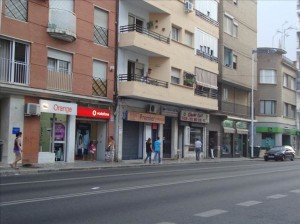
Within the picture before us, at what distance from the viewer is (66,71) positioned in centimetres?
2539

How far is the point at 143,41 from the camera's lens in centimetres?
2966

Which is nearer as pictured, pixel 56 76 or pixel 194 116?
pixel 56 76

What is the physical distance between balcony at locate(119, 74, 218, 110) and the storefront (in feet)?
6.85

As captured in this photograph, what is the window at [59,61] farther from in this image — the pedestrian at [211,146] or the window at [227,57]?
the window at [227,57]

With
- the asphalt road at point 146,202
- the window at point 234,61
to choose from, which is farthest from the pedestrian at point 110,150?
the window at point 234,61

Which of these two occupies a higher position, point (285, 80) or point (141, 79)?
point (285, 80)

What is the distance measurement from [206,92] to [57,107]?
17451mm

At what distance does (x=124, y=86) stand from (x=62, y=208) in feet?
64.1

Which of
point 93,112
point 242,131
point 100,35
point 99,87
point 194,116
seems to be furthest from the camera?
point 242,131

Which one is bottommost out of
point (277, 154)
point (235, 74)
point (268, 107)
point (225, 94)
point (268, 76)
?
point (277, 154)

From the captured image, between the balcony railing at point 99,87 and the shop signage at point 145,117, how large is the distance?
2.34 meters

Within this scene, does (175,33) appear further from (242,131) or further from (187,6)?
(242,131)

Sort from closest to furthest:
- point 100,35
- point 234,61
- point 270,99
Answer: point 100,35, point 234,61, point 270,99

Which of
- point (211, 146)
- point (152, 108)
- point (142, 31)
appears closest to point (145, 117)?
point (152, 108)
